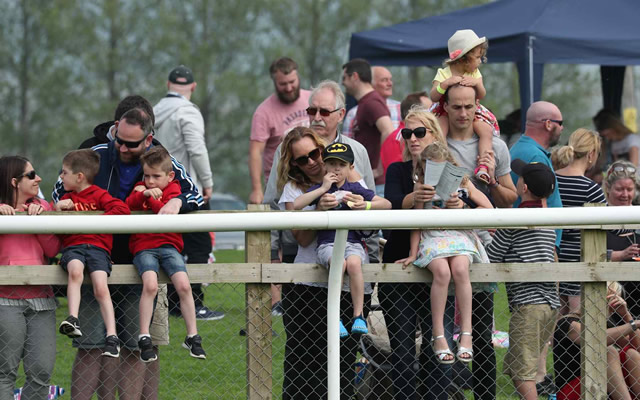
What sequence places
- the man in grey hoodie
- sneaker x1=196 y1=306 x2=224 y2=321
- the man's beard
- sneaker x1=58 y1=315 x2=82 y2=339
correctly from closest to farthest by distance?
1. sneaker x1=58 y1=315 x2=82 y2=339
2. sneaker x1=196 y1=306 x2=224 y2=321
3. the man's beard
4. the man in grey hoodie

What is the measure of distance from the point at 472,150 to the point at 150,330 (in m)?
2.03

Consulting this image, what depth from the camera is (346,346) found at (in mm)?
4926

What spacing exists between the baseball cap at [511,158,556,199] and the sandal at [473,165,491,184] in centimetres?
26

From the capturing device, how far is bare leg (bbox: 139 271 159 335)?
462 cm

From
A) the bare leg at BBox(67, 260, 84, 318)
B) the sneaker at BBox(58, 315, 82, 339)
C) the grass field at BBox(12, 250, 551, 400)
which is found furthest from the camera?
the grass field at BBox(12, 250, 551, 400)

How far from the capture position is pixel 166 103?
8281mm

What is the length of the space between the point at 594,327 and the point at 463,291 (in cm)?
66

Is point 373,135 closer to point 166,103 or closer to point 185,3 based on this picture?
point 166,103

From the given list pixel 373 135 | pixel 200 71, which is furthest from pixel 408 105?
pixel 200 71

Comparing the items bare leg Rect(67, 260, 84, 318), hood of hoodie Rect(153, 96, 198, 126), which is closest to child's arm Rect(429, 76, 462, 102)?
bare leg Rect(67, 260, 84, 318)

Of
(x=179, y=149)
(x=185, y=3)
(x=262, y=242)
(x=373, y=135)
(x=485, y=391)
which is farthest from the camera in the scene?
(x=185, y=3)

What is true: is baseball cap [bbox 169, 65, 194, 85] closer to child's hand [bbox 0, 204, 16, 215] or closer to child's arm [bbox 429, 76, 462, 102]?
child's arm [bbox 429, 76, 462, 102]

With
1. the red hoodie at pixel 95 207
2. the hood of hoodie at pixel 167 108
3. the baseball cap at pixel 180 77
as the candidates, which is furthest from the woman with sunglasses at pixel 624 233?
the baseball cap at pixel 180 77

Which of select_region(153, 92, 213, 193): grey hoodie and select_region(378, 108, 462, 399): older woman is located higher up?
select_region(153, 92, 213, 193): grey hoodie
